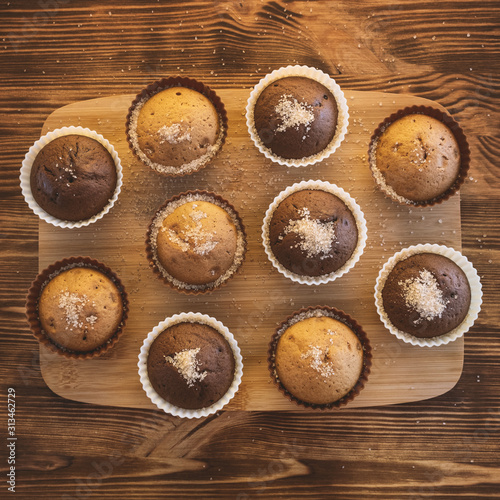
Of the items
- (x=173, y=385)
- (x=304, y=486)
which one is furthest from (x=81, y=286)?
(x=304, y=486)

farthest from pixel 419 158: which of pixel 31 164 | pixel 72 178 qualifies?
pixel 31 164

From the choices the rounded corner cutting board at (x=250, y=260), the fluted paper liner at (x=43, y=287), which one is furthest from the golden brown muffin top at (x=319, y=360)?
the fluted paper liner at (x=43, y=287)

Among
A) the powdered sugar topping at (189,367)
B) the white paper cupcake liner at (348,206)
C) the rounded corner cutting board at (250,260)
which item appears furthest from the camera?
the rounded corner cutting board at (250,260)

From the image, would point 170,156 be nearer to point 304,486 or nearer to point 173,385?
point 173,385

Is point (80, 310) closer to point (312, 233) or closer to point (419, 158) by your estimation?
point (312, 233)

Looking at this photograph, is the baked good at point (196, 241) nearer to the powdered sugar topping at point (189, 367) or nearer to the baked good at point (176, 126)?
the baked good at point (176, 126)
